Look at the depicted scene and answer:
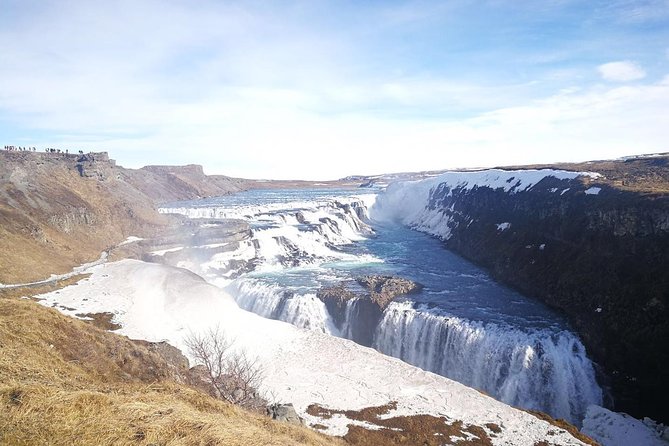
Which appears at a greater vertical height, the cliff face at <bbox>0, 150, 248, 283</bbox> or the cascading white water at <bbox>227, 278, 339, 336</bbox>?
the cliff face at <bbox>0, 150, 248, 283</bbox>

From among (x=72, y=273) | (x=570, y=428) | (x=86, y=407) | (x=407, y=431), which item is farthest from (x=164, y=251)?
(x=570, y=428)

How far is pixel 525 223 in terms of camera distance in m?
48.0

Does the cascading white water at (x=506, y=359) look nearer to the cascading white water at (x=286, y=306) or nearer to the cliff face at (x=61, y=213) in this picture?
the cascading white water at (x=286, y=306)

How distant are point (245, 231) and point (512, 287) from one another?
1383 inches

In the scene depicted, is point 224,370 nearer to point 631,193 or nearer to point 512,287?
point 512,287

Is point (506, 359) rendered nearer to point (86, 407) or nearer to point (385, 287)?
point (385, 287)

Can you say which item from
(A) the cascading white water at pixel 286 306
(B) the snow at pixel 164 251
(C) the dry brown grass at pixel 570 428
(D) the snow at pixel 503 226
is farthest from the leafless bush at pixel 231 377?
(D) the snow at pixel 503 226

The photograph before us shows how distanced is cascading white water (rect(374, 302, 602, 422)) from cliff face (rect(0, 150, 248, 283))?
33.9m

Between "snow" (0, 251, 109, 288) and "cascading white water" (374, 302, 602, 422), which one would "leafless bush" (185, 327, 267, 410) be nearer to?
"cascading white water" (374, 302, 602, 422)

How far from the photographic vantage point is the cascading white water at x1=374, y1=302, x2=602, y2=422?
25672 mm

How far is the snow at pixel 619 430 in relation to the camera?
21172mm

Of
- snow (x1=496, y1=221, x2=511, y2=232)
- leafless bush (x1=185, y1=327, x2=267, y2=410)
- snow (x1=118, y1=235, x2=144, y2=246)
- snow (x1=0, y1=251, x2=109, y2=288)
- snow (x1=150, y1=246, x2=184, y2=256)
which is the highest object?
snow (x1=496, y1=221, x2=511, y2=232)

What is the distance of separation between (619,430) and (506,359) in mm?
6955

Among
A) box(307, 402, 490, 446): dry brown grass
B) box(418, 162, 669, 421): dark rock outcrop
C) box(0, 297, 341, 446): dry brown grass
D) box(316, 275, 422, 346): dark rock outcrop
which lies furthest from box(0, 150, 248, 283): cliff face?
box(418, 162, 669, 421): dark rock outcrop
